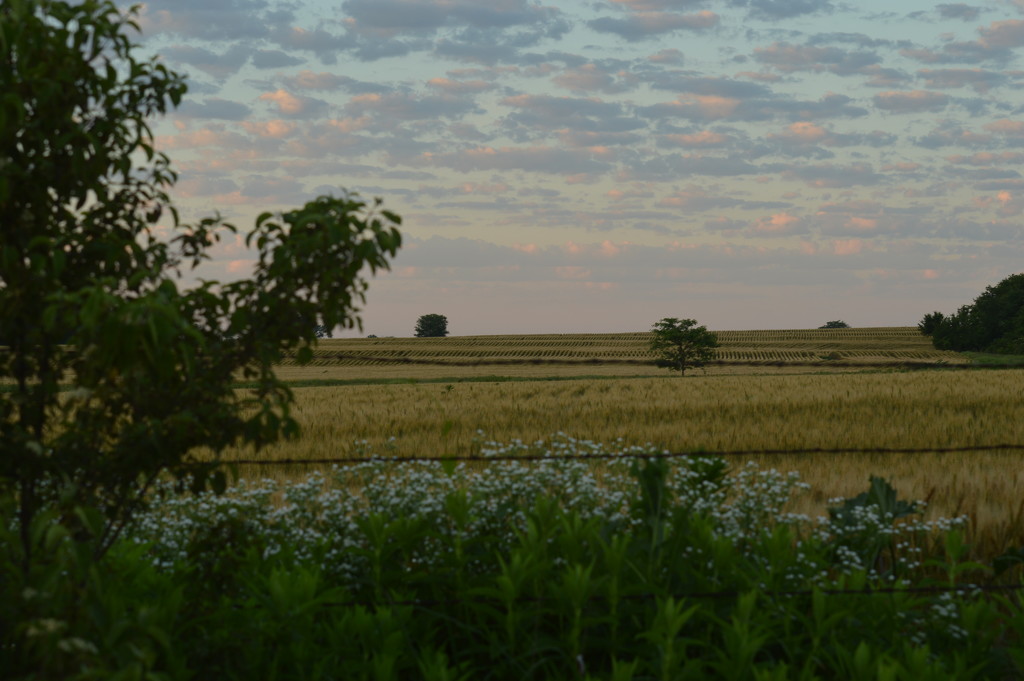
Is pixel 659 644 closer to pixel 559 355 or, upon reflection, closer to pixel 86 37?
pixel 86 37

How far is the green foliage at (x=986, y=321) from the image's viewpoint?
294 ft

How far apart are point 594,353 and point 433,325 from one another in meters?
64.7

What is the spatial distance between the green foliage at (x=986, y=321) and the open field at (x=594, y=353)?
266 cm

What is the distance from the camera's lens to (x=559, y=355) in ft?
288

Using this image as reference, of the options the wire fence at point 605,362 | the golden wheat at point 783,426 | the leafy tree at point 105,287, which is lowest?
the wire fence at point 605,362

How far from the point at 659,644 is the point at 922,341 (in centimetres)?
10915

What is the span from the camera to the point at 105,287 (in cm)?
358

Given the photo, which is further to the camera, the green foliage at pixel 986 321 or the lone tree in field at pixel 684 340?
the green foliage at pixel 986 321

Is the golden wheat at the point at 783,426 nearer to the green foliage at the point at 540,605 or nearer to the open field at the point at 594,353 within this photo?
the green foliage at the point at 540,605

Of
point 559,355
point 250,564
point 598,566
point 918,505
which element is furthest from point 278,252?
point 559,355

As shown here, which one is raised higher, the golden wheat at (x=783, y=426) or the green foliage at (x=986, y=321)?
the green foliage at (x=986, y=321)

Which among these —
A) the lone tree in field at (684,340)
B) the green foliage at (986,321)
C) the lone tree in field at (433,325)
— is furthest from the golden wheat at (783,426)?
the lone tree in field at (433,325)

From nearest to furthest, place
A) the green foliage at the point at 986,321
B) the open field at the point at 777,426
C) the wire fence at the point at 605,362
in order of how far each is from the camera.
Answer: the open field at the point at 777,426, the wire fence at the point at 605,362, the green foliage at the point at 986,321

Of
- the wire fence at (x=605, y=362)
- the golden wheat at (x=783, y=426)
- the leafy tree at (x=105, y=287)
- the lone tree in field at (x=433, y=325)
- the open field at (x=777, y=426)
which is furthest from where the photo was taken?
the lone tree in field at (x=433, y=325)
